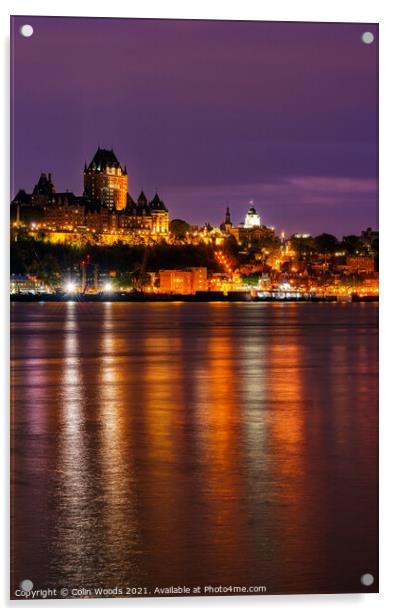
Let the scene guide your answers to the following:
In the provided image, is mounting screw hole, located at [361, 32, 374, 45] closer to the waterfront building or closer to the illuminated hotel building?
the illuminated hotel building

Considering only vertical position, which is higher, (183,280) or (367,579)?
(183,280)

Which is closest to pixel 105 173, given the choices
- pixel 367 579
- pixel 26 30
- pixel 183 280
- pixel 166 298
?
pixel 26 30

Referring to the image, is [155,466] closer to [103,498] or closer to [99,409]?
[103,498]

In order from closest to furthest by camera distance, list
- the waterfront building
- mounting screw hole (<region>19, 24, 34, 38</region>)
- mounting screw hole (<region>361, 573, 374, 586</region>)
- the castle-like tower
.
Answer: mounting screw hole (<region>361, 573, 374, 586</region>), mounting screw hole (<region>19, 24, 34, 38</region>), the castle-like tower, the waterfront building

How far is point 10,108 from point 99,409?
12.2 ft

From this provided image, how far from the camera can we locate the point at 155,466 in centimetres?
445

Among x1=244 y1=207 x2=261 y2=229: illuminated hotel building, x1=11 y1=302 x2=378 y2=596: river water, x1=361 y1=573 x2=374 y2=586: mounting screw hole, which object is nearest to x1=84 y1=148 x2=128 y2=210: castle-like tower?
x1=244 y1=207 x2=261 y2=229: illuminated hotel building

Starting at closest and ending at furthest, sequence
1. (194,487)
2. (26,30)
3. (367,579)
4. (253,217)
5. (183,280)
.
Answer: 1. (367,579)
2. (26,30)
3. (194,487)
4. (253,217)
5. (183,280)

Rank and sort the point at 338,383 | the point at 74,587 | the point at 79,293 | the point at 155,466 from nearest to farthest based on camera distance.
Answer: the point at 74,587 → the point at 155,466 → the point at 338,383 → the point at 79,293

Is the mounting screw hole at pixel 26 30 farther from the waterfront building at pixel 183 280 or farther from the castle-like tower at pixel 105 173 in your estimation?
the waterfront building at pixel 183 280

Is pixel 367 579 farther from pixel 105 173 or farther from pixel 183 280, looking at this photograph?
pixel 183 280

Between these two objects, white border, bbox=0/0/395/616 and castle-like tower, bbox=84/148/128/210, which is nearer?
white border, bbox=0/0/395/616
